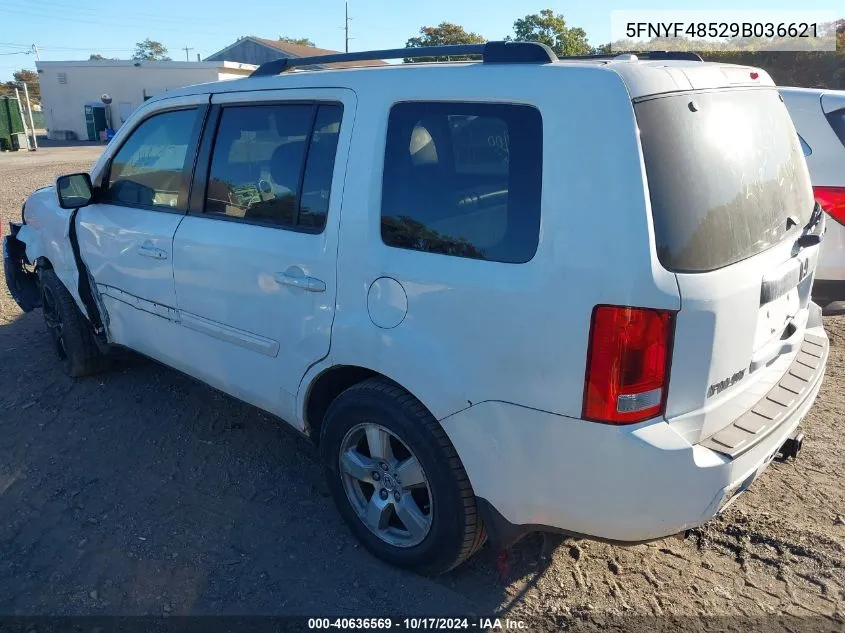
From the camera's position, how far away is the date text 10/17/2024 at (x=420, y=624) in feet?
8.37

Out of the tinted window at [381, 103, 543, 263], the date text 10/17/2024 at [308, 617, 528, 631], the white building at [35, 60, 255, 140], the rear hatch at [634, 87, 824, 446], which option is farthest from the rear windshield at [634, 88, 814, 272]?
the white building at [35, 60, 255, 140]

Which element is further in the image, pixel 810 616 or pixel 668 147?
pixel 810 616

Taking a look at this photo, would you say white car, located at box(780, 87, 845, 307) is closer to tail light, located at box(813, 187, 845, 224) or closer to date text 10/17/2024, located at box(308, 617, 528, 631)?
tail light, located at box(813, 187, 845, 224)

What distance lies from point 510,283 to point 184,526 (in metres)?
1.99

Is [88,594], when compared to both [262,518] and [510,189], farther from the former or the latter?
[510,189]

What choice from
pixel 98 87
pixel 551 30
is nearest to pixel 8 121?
pixel 98 87

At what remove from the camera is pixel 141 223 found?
3.71 m

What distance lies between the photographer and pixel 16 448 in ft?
12.6

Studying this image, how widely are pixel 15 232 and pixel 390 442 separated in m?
4.09

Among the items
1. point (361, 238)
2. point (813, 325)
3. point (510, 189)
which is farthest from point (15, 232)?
point (813, 325)

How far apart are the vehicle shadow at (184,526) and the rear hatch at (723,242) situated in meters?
1.11

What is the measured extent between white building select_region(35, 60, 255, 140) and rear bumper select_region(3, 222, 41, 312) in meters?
28.7

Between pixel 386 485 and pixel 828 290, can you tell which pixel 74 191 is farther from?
pixel 828 290

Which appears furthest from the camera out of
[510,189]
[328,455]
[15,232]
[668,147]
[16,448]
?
[15,232]
